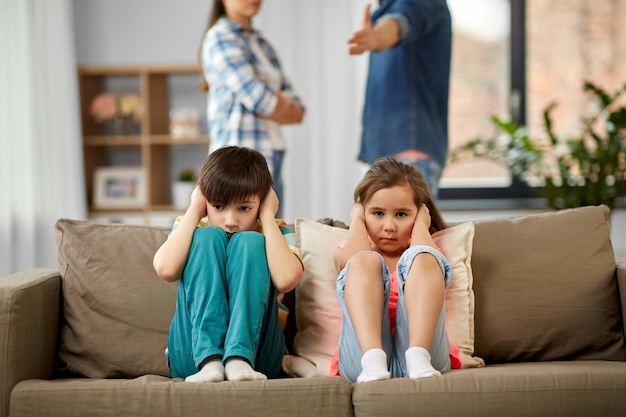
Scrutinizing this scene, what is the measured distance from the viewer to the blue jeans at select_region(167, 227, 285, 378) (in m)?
1.77

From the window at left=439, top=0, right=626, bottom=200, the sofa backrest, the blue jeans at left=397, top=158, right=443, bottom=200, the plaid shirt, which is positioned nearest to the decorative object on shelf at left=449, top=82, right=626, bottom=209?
the window at left=439, top=0, right=626, bottom=200

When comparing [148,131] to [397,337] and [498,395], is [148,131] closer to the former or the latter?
[397,337]

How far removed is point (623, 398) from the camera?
164 centimetres

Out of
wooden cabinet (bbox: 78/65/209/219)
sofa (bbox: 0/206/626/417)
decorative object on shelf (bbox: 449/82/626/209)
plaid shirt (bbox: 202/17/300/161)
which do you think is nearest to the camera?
sofa (bbox: 0/206/626/417)

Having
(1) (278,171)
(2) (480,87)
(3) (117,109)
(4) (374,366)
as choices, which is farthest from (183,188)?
(4) (374,366)

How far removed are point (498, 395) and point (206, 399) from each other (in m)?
0.60

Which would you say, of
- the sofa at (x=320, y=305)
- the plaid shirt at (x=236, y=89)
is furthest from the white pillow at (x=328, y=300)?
the plaid shirt at (x=236, y=89)

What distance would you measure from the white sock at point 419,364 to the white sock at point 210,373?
15.9 inches

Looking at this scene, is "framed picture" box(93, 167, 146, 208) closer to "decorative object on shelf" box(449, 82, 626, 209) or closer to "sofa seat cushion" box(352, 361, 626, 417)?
"decorative object on shelf" box(449, 82, 626, 209)

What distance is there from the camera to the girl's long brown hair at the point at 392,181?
6.63 ft

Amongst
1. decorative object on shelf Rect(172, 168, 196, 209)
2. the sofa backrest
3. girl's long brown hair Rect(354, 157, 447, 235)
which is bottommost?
the sofa backrest

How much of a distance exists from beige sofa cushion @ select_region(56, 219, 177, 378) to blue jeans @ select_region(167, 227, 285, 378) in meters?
0.12

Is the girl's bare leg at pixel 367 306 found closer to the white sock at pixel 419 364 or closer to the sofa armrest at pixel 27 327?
the white sock at pixel 419 364

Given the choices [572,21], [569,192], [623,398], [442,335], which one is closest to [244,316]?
[442,335]
